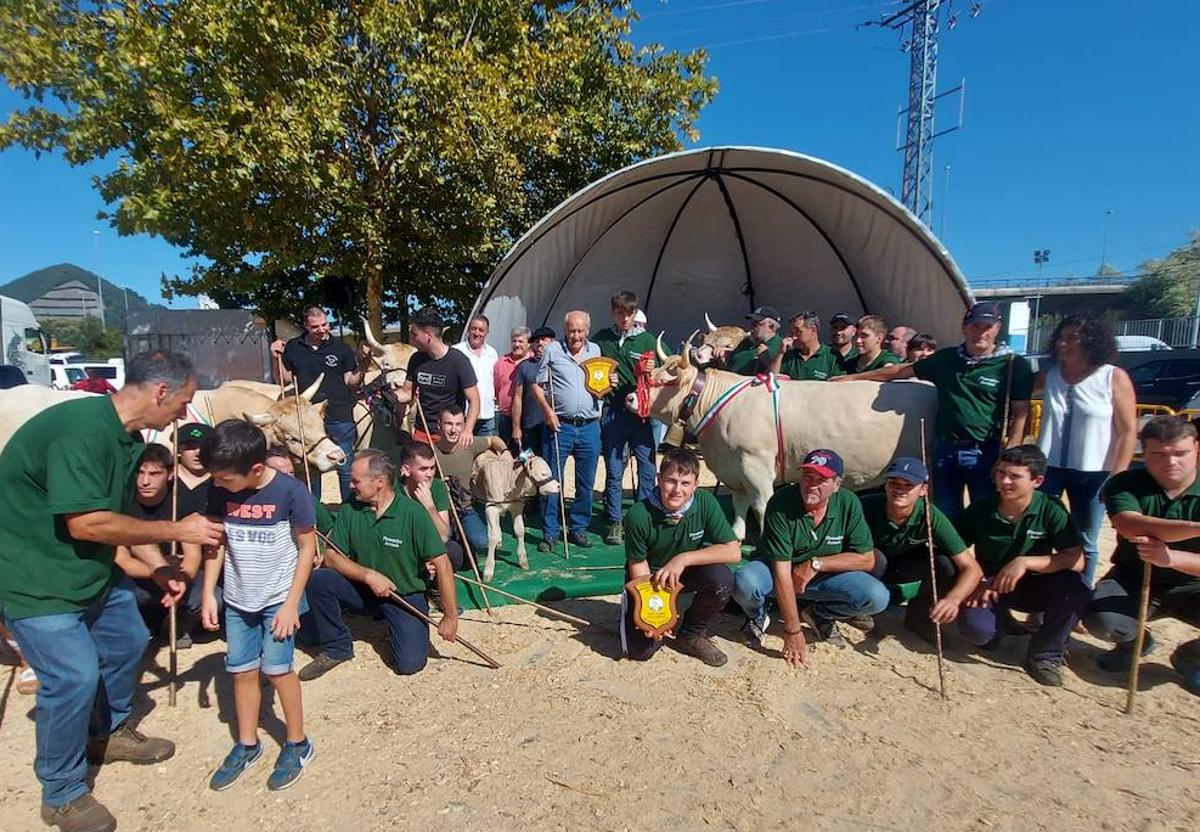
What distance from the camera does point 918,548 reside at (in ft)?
14.1

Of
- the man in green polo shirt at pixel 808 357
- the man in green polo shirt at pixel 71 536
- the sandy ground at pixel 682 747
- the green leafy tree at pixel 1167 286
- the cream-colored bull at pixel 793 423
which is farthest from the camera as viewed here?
the green leafy tree at pixel 1167 286

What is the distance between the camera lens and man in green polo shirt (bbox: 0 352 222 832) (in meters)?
2.57

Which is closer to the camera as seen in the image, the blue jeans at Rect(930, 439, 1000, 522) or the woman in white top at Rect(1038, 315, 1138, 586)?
the woman in white top at Rect(1038, 315, 1138, 586)

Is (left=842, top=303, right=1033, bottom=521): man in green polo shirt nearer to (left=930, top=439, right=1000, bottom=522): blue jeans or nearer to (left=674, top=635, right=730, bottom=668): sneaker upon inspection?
(left=930, top=439, right=1000, bottom=522): blue jeans

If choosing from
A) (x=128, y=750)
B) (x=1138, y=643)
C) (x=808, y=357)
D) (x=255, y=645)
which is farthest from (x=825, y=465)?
(x=128, y=750)

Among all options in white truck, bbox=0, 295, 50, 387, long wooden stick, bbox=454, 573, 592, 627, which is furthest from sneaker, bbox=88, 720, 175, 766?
white truck, bbox=0, 295, 50, 387

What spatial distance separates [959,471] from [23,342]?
65.9ft

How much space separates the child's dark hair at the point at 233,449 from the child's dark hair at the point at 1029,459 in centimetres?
400

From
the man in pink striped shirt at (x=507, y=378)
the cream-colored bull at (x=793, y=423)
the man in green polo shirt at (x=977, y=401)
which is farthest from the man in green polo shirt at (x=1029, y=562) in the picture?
the man in pink striped shirt at (x=507, y=378)

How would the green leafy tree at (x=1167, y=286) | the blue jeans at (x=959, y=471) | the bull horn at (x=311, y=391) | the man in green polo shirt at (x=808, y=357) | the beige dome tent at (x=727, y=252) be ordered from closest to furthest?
the blue jeans at (x=959, y=471)
the bull horn at (x=311, y=391)
the man in green polo shirt at (x=808, y=357)
the beige dome tent at (x=727, y=252)
the green leafy tree at (x=1167, y=286)

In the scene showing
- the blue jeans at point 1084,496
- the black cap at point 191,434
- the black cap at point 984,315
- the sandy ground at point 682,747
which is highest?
the black cap at point 984,315

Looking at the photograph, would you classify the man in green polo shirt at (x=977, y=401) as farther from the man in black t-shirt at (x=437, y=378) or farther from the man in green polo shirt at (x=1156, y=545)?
the man in black t-shirt at (x=437, y=378)

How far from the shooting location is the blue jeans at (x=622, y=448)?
19.7 feet

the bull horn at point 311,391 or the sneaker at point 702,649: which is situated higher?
the bull horn at point 311,391
